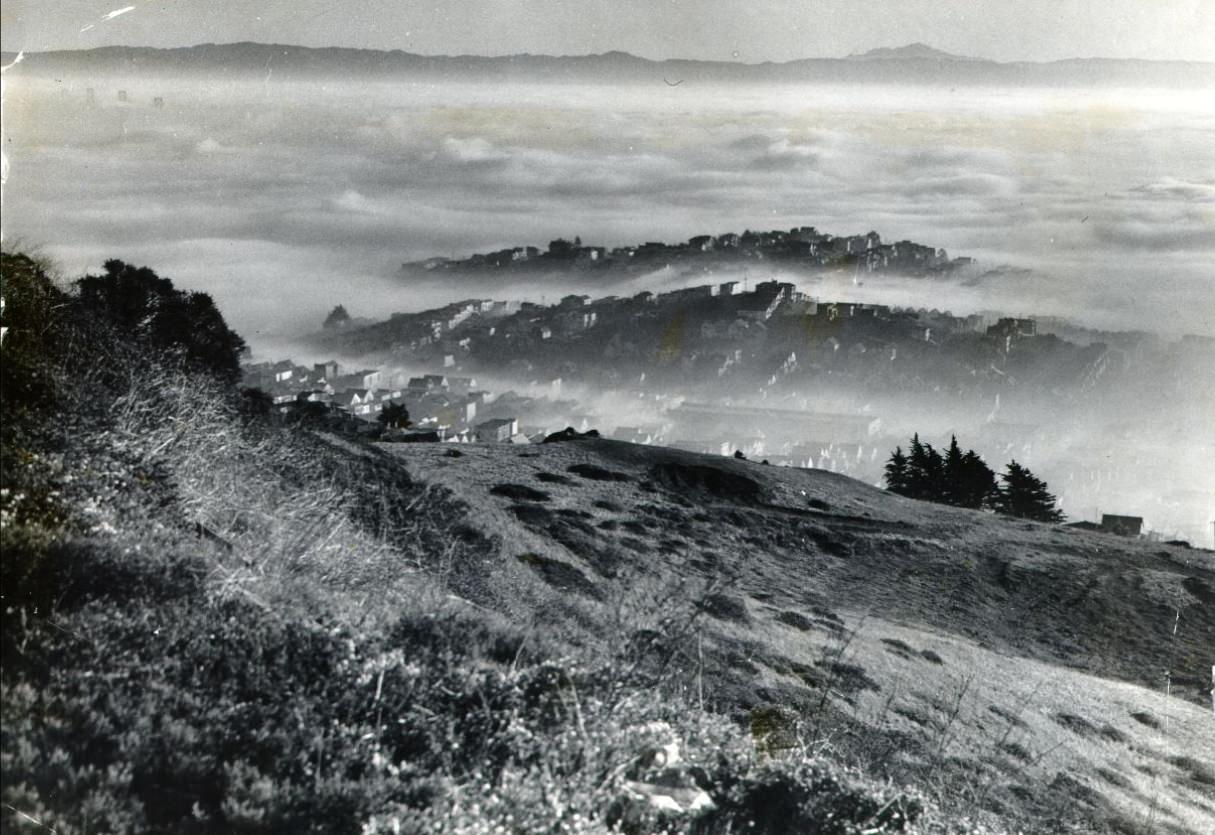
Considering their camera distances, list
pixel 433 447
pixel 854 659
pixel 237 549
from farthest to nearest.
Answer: pixel 433 447
pixel 854 659
pixel 237 549

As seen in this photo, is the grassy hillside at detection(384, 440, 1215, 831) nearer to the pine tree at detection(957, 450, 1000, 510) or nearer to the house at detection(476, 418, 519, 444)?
the house at detection(476, 418, 519, 444)

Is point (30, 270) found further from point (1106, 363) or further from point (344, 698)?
point (1106, 363)

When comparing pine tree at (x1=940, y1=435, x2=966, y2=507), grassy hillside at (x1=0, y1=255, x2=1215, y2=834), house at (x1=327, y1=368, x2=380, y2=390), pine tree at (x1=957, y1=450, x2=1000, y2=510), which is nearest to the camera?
grassy hillside at (x1=0, y1=255, x2=1215, y2=834)

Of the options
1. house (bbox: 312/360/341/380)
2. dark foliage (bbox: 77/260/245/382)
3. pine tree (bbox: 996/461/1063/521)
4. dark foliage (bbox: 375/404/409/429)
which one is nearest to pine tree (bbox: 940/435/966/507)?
pine tree (bbox: 996/461/1063/521)

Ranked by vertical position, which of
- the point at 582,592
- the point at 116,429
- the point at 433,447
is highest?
the point at 116,429

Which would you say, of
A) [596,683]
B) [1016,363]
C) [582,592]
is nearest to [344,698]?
[596,683]

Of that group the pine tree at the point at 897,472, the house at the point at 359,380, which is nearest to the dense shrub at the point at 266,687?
the house at the point at 359,380

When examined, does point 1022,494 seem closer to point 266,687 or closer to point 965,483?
point 965,483
